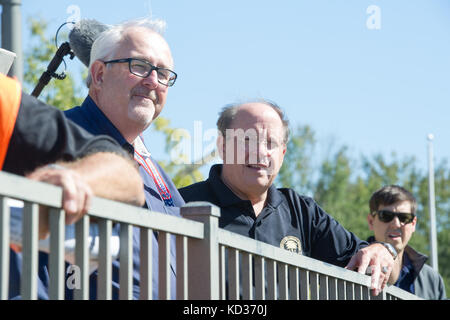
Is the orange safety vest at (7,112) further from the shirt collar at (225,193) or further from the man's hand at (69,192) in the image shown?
the shirt collar at (225,193)

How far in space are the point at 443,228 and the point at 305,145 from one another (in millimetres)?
7712

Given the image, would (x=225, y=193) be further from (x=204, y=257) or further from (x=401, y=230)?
(x=401, y=230)

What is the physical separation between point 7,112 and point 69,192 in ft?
0.95

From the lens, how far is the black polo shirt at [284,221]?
4.27 meters

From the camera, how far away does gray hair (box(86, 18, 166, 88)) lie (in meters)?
4.11

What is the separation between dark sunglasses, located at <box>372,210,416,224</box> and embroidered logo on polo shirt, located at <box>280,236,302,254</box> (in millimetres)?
1993

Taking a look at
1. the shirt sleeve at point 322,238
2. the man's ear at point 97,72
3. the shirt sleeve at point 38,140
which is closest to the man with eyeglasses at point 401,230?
the shirt sleeve at point 322,238

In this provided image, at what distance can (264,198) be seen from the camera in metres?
4.46

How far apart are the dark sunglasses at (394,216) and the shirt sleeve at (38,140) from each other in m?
4.29

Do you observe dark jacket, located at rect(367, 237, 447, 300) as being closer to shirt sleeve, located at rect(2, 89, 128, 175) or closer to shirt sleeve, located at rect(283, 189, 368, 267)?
shirt sleeve, located at rect(283, 189, 368, 267)

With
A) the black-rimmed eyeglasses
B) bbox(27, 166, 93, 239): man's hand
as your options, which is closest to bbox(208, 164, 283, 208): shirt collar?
the black-rimmed eyeglasses

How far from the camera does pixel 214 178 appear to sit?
4.49 metres
